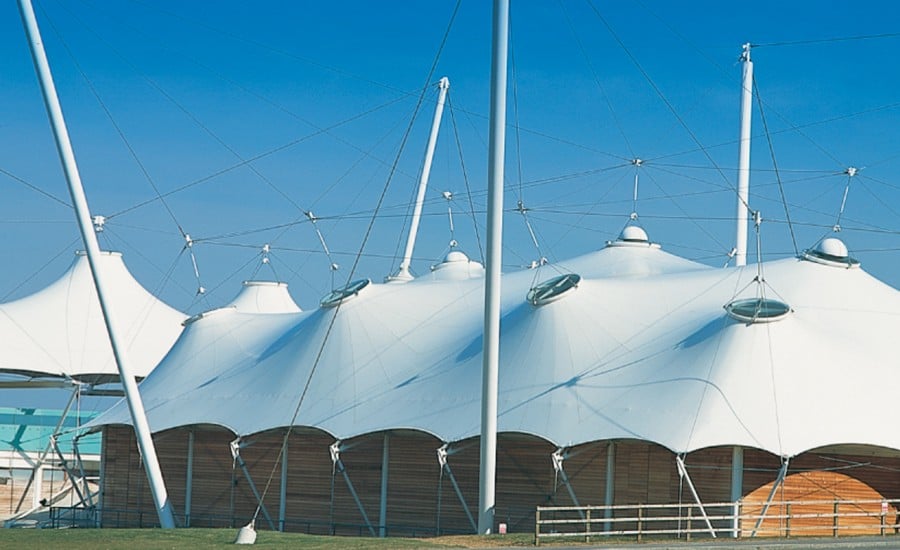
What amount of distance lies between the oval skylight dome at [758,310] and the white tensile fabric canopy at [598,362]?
4cm

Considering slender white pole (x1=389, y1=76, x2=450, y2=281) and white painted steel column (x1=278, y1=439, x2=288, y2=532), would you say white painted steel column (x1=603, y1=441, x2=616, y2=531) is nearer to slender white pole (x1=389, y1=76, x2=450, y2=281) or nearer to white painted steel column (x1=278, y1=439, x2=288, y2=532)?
white painted steel column (x1=278, y1=439, x2=288, y2=532)

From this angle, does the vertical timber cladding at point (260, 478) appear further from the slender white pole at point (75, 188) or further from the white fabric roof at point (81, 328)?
the white fabric roof at point (81, 328)

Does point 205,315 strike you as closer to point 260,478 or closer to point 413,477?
point 260,478

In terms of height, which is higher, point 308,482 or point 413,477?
point 413,477

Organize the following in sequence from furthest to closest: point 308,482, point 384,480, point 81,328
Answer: point 81,328 → point 308,482 → point 384,480

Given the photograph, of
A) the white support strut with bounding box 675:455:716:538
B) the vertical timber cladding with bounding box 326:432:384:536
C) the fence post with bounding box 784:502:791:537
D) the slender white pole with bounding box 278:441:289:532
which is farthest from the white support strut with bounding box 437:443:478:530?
the fence post with bounding box 784:502:791:537

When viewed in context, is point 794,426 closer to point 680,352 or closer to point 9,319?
point 680,352

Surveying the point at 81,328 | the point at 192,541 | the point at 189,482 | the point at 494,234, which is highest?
the point at 81,328

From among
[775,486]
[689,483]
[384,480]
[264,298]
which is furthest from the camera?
[264,298]

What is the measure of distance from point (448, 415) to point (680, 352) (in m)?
6.55

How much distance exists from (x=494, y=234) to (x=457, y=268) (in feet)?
108

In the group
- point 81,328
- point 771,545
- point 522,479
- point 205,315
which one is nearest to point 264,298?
point 81,328

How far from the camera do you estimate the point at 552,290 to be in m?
40.8

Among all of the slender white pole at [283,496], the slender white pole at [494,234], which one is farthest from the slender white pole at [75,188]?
the slender white pole at [494,234]
